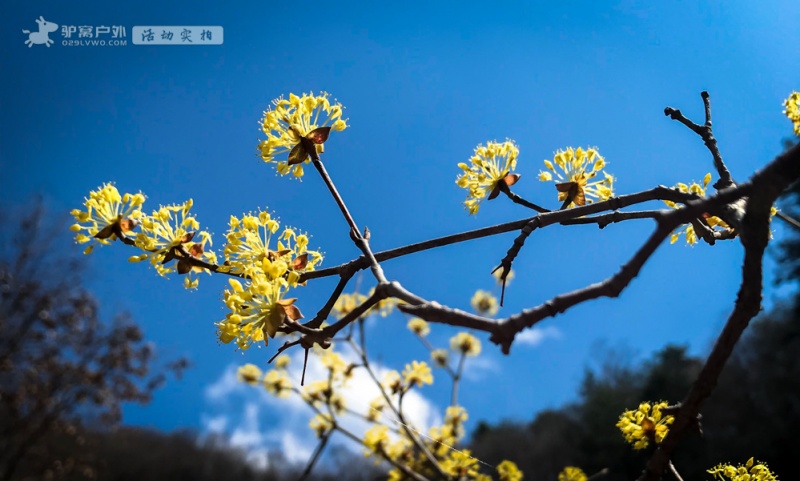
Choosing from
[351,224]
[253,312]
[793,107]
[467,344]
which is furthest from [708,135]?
[467,344]

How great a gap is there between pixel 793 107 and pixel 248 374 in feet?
7.82

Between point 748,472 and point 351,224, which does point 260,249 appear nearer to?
point 351,224

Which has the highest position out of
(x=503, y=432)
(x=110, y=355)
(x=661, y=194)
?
(x=503, y=432)

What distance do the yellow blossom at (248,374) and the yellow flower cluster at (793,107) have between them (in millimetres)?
2341

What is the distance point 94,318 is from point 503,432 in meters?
8.94

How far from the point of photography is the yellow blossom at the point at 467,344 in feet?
9.54

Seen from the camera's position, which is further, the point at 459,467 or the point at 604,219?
the point at 459,467

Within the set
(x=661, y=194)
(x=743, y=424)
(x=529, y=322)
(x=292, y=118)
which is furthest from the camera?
(x=743, y=424)

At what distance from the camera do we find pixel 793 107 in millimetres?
1178

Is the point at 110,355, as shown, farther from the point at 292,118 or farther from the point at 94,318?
the point at 292,118

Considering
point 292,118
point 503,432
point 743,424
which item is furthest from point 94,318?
point 743,424

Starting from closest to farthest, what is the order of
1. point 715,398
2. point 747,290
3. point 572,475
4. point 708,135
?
1. point 747,290
2. point 708,135
3. point 572,475
4. point 715,398

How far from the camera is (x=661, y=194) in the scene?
763 millimetres

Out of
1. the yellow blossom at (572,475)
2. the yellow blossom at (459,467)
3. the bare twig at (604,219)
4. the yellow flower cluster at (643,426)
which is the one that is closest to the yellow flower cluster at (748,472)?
the yellow flower cluster at (643,426)
